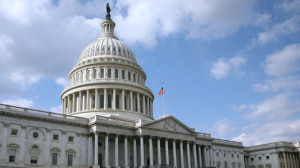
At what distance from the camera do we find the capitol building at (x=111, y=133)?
52.9 meters

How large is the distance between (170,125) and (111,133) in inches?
552

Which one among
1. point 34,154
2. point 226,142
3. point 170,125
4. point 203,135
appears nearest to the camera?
point 34,154

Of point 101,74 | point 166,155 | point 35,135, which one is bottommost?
point 166,155

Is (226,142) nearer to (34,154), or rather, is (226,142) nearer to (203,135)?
(203,135)

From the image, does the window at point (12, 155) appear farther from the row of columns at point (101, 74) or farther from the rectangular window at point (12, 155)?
the row of columns at point (101, 74)

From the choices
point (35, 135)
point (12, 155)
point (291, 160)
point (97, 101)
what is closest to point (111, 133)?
point (35, 135)

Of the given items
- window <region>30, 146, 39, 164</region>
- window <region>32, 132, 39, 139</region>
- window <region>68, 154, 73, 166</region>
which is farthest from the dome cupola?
window <region>30, 146, 39, 164</region>

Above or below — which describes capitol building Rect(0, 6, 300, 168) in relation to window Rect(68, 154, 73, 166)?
above

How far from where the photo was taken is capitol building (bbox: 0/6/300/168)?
2084 inches

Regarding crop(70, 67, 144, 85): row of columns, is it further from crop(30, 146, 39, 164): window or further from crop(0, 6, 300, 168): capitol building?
crop(30, 146, 39, 164): window

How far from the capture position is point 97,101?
2931 inches

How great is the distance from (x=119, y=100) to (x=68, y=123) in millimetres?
20684

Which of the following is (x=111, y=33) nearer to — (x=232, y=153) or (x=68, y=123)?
(x=68, y=123)

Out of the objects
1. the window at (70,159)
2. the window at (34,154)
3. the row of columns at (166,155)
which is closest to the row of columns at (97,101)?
the row of columns at (166,155)
